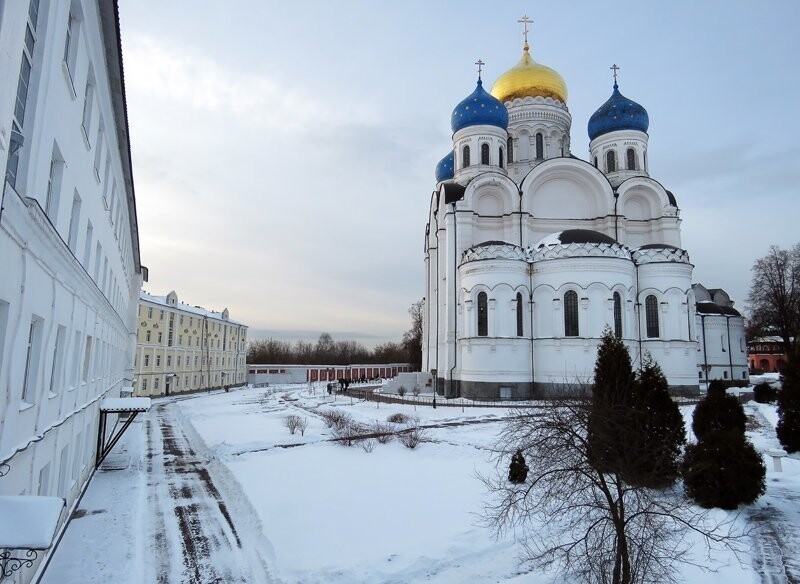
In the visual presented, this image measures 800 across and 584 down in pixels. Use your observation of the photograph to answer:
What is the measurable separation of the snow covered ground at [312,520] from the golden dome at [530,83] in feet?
104

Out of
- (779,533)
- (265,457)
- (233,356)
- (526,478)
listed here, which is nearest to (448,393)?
(265,457)

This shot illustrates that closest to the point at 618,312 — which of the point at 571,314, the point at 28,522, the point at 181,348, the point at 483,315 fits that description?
the point at 571,314

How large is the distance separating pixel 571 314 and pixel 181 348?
34776mm

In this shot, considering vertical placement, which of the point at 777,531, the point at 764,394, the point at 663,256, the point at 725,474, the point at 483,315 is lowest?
the point at 777,531

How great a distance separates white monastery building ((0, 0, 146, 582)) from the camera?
4.97 m

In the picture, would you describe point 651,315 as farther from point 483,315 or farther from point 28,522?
point 28,522

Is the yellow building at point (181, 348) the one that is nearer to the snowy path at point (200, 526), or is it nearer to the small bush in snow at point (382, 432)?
the small bush in snow at point (382, 432)

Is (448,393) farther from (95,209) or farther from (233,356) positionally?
(233,356)

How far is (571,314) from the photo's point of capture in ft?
102

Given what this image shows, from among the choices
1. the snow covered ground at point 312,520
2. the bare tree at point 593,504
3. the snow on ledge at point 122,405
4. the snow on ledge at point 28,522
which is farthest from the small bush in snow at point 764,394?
the snow on ledge at point 28,522

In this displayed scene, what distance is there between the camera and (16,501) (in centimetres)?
386

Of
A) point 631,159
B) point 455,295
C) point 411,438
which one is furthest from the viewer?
point 631,159

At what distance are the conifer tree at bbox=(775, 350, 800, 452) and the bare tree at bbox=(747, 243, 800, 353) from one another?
3149cm

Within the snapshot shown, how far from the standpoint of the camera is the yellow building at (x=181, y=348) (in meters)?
43.2
